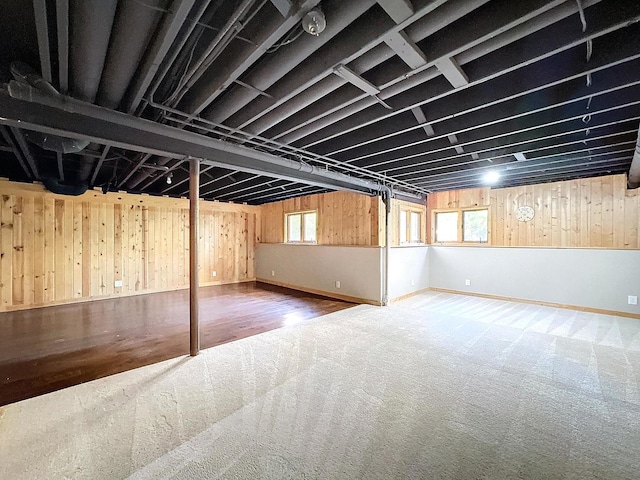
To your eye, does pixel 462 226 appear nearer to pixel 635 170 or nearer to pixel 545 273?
pixel 545 273

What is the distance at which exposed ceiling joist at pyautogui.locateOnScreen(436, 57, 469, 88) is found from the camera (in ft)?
6.25

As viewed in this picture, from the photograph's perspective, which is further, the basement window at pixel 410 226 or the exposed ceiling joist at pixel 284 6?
the basement window at pixel 410 226

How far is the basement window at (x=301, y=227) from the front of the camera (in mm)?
7309

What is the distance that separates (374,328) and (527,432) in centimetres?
225

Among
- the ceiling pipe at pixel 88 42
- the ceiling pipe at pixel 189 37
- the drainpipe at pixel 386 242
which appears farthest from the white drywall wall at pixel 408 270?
the ceiling pipe at pixel 88 42

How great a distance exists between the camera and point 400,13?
4.74ft

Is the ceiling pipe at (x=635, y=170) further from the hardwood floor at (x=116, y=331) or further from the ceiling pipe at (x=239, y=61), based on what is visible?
the hardwood floor at (x=116, y=331)

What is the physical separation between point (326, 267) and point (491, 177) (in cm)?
384

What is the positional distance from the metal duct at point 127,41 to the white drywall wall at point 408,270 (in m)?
A: 4.97

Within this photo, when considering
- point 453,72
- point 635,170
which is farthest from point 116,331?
point 635,170

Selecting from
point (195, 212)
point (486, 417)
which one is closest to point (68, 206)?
point (195, 212)

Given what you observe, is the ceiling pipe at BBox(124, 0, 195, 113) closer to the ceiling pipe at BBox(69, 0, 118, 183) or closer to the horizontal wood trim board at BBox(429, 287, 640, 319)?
the ceiling pipe at BBox(69, 0, 118, 183)

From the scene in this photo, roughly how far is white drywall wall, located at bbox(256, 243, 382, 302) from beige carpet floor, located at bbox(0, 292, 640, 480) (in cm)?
224

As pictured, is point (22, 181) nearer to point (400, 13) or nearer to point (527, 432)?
point (400, 13)
